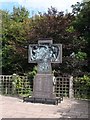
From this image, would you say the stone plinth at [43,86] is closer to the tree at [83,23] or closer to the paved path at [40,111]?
the paved path at [40,111]

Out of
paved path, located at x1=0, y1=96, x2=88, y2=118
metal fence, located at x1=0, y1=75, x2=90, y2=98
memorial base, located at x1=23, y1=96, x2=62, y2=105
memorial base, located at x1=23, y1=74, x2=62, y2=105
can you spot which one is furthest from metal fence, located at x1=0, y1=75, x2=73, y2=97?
paved path, located at x1=0, y1=96, x2=88, y2=118

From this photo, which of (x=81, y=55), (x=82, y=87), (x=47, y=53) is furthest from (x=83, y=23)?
(x=47, y=53)

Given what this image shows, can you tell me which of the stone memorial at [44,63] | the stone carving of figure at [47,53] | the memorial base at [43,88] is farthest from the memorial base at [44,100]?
the stone carving of figure at [47,53]

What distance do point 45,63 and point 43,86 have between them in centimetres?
88

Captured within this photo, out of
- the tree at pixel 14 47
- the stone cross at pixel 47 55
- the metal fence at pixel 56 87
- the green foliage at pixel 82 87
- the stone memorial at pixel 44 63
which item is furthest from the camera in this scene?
the tree at pixel 14 47

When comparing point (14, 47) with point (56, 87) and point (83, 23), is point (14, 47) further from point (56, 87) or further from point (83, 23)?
point (83, 23)

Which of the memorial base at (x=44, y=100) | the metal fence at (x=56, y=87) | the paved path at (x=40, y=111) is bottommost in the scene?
the paved path at (x=40, y=111)

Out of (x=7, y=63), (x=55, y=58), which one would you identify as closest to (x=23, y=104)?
(x=55, y=58)

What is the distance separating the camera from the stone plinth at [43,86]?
1078 cm

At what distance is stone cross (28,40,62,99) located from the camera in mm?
10836

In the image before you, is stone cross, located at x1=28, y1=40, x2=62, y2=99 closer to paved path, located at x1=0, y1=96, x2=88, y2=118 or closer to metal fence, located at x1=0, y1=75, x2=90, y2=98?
paved path, located at x1=0, y1=96, x2=88, y2=118

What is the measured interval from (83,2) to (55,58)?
4.80 m

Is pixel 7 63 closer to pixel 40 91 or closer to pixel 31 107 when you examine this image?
pixel 40 91

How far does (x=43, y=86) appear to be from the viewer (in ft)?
35.7
